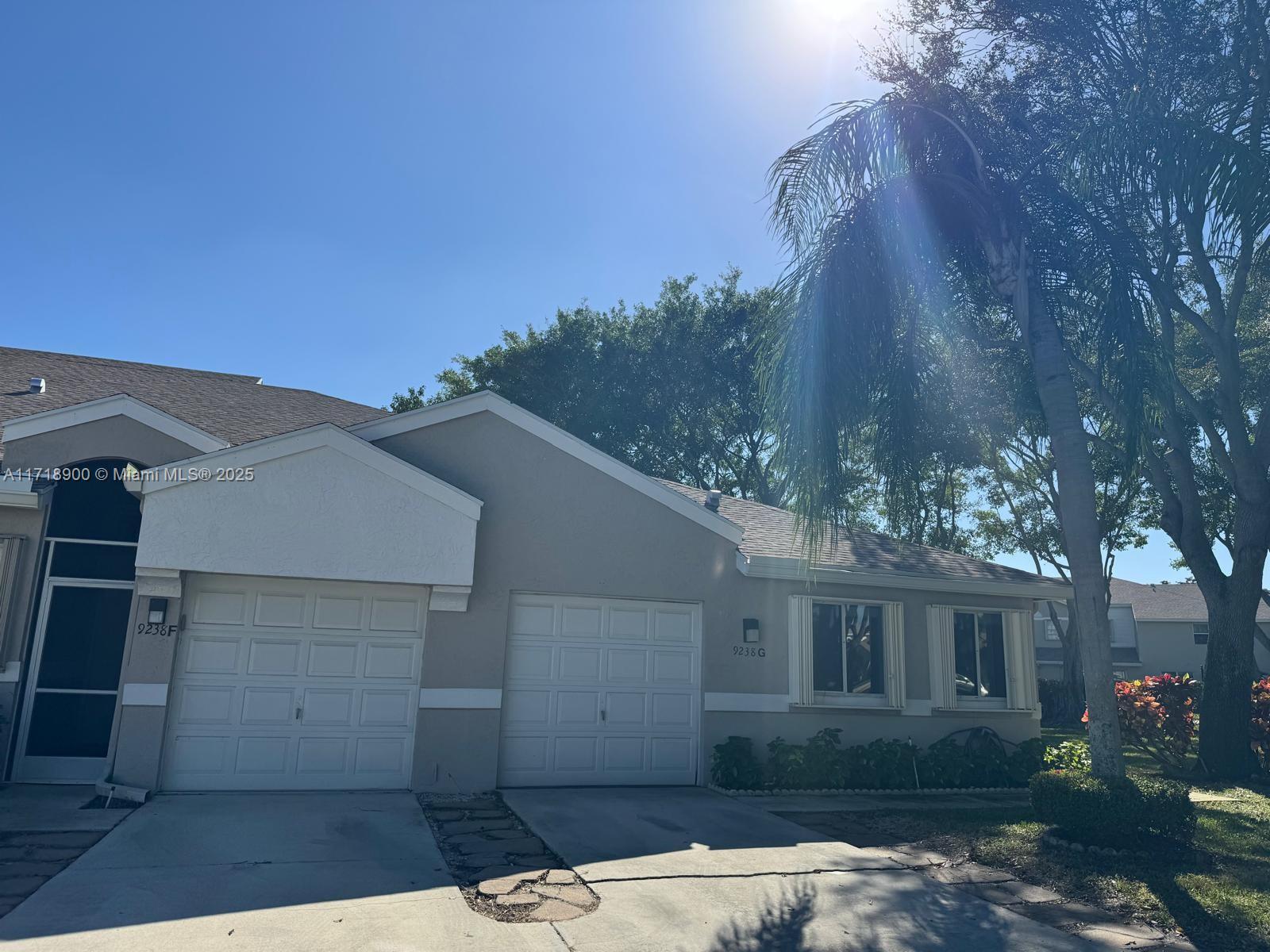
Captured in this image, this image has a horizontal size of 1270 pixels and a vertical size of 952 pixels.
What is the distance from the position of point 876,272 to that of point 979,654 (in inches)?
264

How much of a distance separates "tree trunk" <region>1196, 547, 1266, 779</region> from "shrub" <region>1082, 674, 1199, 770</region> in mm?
1155

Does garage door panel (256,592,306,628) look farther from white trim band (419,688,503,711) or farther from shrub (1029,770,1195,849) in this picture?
shrub (1029,770,1195,849)

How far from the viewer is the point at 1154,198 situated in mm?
8500

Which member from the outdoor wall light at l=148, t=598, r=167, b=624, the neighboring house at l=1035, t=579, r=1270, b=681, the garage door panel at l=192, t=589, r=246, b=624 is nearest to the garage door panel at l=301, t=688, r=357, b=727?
the garage door panel at l=192, t=589, r=246, b=624

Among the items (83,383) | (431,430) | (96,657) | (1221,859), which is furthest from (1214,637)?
(83,383)

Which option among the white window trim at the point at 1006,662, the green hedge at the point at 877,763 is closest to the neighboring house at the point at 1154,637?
the white window trim at the point at 1006,662

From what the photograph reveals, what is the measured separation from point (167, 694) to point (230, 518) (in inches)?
79.1

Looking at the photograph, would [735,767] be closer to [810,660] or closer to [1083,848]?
→ [810,660]

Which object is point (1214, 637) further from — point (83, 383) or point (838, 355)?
point (83, 383)

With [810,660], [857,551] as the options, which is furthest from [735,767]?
[857,551]

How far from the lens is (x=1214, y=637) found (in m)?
13.5

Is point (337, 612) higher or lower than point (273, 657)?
higher

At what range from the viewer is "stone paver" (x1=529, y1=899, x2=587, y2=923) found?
5.73m

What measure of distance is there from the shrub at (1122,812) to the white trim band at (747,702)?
14.0 ft
